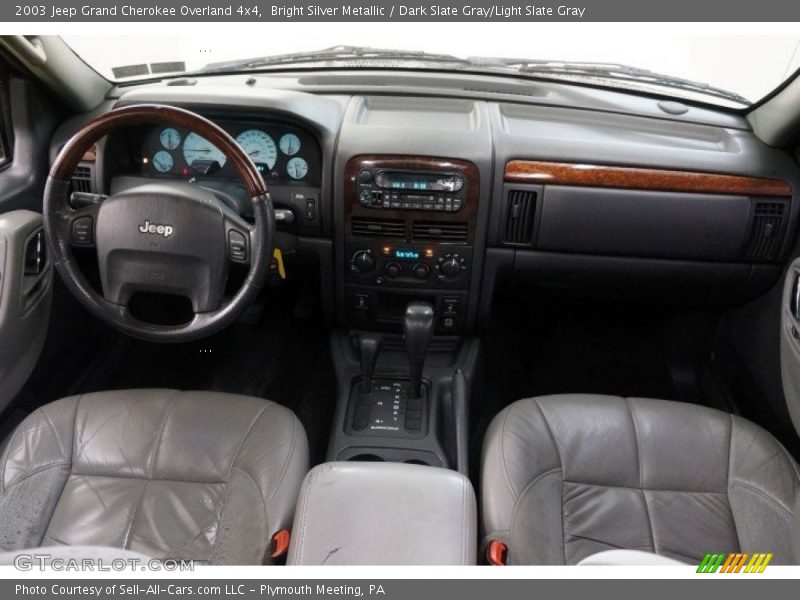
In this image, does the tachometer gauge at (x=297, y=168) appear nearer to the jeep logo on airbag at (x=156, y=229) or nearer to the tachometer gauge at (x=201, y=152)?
the tachometer gauge at (x=201, y=152)

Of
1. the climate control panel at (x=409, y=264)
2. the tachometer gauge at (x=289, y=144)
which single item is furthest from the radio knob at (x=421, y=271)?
the tachometer gauge at (x=289, y=144)

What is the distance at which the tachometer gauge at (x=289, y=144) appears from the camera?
1.84m

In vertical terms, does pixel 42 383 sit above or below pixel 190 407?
below

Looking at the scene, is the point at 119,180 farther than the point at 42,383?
No

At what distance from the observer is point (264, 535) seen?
4.17ft

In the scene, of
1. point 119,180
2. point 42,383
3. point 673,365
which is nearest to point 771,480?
point 673,365

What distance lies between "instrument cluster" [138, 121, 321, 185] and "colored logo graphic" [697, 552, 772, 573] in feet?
4.45

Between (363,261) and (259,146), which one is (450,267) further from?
(259,146)

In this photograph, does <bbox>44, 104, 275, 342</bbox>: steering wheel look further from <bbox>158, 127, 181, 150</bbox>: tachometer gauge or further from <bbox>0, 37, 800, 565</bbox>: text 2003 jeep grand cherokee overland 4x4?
<bbox>158, 127, 181, 150</bbox>: tachometer gauge

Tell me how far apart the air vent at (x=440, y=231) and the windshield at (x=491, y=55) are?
1.93 ft

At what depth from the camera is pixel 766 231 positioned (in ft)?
5.97

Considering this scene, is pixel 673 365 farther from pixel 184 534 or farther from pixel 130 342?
pixel 130 342

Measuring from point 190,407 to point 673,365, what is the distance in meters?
1.72

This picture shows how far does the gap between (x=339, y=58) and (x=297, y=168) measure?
501 millimetres
